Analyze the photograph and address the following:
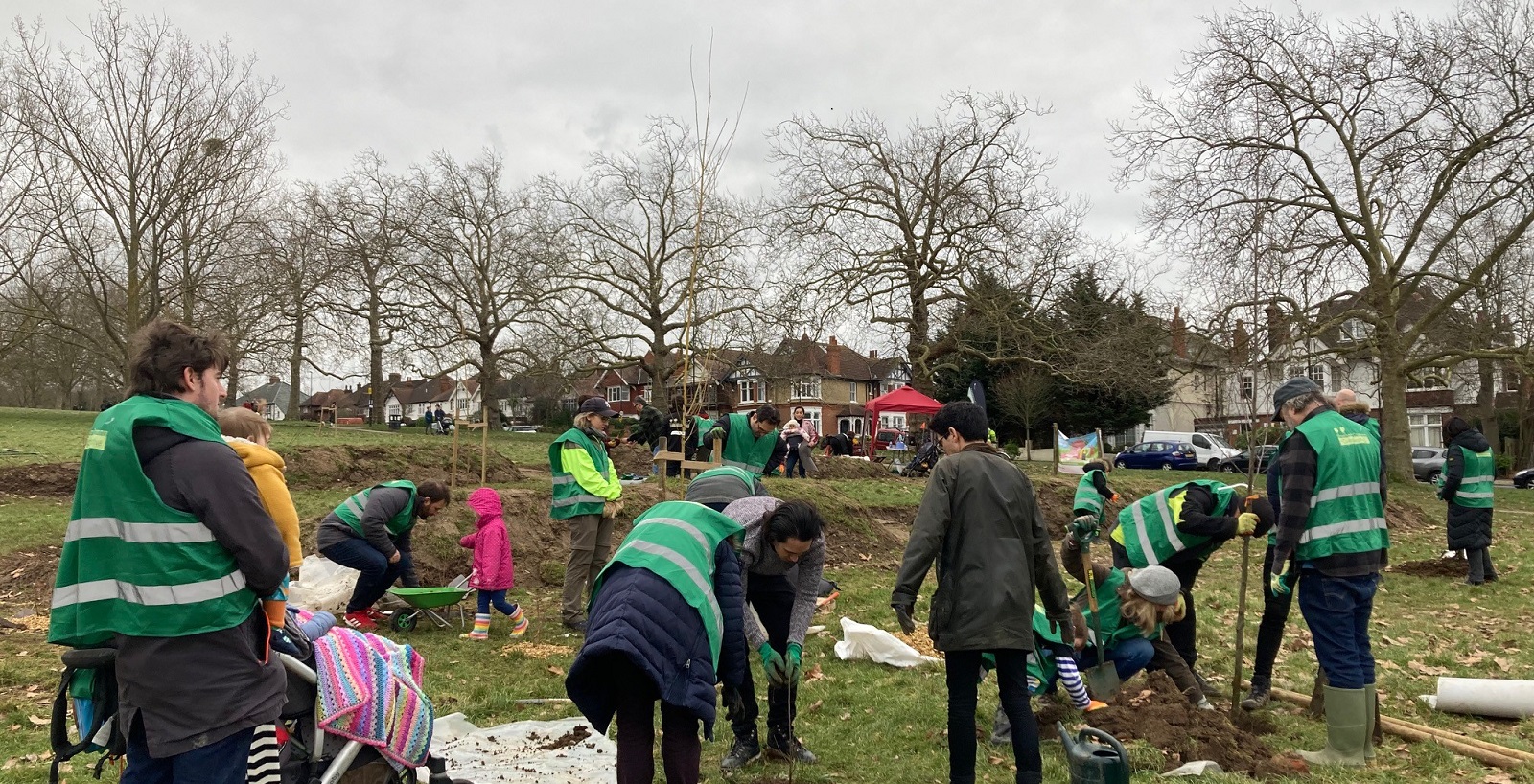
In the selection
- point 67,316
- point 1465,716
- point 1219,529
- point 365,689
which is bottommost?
point 1465,716

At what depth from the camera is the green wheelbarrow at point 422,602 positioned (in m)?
7.55

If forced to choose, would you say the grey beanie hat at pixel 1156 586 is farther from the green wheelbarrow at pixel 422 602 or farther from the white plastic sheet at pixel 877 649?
the green wheelbarrow at pixel 422 602

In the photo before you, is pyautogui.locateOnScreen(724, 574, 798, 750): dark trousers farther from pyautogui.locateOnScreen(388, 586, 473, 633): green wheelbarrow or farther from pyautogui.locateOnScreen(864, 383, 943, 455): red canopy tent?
pyautogui.locateOnScreen(864, 383, 943, 455): red canopy tent

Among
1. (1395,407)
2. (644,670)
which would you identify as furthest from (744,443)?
(1395,407)

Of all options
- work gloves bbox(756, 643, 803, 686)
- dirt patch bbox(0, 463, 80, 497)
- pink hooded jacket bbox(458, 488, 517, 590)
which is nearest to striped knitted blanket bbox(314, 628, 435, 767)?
work gloves bbox(756, 643, 803, 686)

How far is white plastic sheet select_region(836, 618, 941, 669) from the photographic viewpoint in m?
6.77

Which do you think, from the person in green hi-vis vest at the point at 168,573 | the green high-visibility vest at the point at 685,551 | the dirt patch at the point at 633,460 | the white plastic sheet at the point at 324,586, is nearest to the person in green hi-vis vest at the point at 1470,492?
the green high-visibility vest at the point at 685,551

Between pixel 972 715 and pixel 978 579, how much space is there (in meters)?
0.58

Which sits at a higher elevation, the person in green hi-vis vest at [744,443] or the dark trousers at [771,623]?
the person in green hi-vis vest at [744,443]

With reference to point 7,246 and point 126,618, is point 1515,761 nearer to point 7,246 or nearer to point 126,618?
point 126,618

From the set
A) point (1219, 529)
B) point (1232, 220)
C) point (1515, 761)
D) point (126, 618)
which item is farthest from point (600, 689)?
point (1232, 220)

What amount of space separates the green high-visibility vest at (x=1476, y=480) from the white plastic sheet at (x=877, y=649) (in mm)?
6772

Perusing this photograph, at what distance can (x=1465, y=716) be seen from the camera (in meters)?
5.54

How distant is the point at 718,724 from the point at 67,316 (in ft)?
93.5
